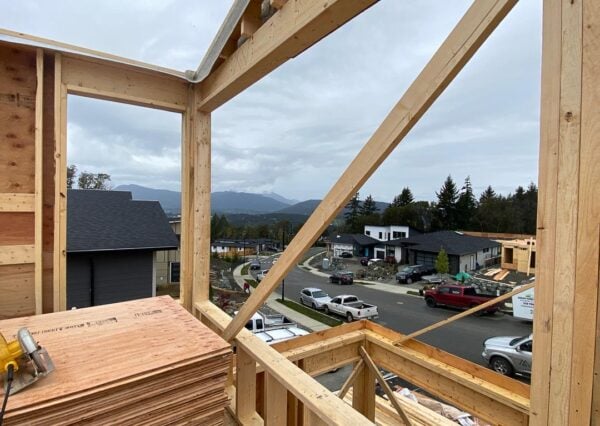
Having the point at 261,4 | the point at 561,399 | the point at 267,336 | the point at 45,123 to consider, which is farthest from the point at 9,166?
the point at 267,336

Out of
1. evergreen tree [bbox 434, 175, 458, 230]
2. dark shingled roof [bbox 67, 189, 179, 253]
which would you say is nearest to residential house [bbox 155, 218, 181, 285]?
dark shingled roof [bbox 67, 189, 179, 253]

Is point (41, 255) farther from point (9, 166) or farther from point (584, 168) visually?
point (584, 168)

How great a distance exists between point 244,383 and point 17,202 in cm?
185

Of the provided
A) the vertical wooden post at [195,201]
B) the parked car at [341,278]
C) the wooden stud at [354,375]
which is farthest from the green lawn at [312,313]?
the vertical wooden post at [195,201]

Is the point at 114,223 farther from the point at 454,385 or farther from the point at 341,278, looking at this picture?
the point at 341,278

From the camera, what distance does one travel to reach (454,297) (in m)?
11.1

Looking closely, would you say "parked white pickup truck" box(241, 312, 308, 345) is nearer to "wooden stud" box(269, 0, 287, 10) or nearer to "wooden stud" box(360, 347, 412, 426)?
"wooden stud" box(360, 347, 412, 426)

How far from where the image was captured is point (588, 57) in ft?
2.13

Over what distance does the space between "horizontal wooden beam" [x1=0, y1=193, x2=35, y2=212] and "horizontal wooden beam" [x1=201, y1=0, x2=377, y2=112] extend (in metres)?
1.38

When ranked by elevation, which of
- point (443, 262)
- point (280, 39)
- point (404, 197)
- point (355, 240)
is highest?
point (404, 197)

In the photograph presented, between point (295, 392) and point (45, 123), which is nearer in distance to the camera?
point (295, 392)

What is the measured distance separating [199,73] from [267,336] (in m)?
6.72

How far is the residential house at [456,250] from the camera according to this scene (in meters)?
11.2

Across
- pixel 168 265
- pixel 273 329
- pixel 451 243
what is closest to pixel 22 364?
pixel 273 329
